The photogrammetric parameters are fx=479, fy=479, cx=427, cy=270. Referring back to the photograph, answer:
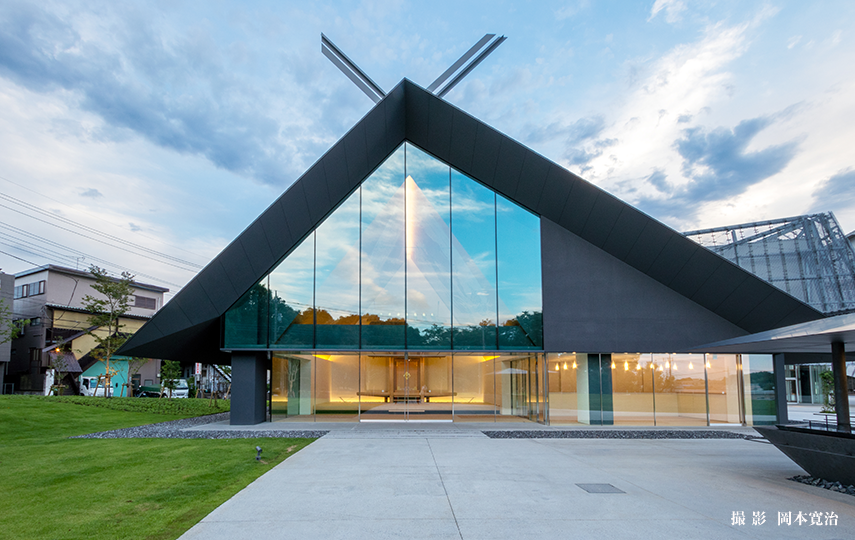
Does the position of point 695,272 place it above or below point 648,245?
below

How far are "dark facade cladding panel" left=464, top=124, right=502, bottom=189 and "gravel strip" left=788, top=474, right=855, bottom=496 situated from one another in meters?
12.9

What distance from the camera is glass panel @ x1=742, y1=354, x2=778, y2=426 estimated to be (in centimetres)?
1900

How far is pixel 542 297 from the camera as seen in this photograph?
733 inches

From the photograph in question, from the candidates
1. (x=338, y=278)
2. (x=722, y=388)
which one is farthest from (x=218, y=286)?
(x=722, y=388)

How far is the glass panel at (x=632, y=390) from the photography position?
18.6 m

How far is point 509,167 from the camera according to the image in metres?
18.2

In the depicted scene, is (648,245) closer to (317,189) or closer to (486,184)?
(486,184)

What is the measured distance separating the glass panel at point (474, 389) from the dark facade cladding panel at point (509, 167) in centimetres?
682

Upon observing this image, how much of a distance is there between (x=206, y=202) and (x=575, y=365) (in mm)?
28162

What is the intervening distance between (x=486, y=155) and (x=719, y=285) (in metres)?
9.70

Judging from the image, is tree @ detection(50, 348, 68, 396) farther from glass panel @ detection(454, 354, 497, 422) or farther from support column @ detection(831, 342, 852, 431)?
support column @ detection(831, 342, 852, 431)

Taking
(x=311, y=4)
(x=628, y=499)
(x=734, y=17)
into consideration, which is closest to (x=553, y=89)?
(x=734, y=17)

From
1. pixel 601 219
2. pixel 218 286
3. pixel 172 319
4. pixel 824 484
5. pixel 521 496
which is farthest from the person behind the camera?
pixel 601 219

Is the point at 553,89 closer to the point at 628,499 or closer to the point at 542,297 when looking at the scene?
the point at 542,297
